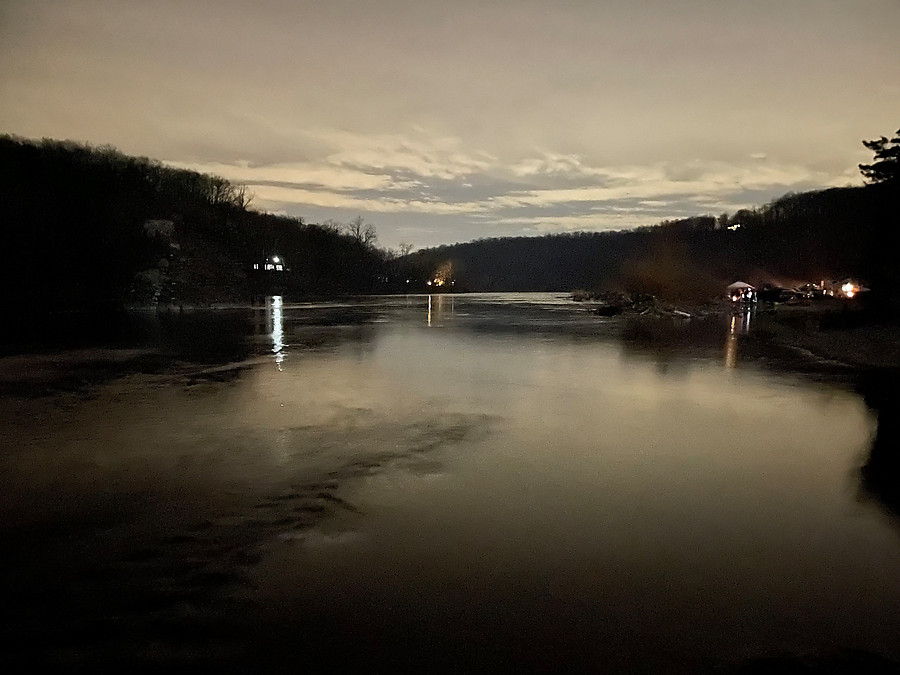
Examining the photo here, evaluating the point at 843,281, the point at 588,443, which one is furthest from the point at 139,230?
the point at 843,281

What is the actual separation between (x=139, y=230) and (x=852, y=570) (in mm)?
86876

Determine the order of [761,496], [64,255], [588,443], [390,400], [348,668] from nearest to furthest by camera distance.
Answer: [348,668] → [761,496] → [588,443] → [390,400] → [64,255]

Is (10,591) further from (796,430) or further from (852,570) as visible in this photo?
(796,430)

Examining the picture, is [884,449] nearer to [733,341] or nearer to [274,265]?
[733,341]

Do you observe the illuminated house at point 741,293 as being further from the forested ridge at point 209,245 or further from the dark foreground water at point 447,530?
the dark foreground water at point 447,530

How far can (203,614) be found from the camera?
4977mm

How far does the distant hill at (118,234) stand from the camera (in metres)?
58.0

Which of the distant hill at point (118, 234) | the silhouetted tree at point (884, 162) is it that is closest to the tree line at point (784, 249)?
the silhouetted tree at point (884, 162)

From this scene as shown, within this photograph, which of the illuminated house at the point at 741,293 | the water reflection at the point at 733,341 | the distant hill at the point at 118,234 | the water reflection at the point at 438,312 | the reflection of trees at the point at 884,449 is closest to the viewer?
the reflection of trees at the point at 884,449

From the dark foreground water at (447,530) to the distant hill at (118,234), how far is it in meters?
53.8

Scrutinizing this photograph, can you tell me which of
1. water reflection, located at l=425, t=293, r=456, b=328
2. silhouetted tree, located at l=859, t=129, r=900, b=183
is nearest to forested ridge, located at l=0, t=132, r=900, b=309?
silhouetted tree, located at l=859, t=129, r=900, b=183

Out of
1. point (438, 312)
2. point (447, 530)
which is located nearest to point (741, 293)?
point (438, 312)

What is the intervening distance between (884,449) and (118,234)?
80.1 metres

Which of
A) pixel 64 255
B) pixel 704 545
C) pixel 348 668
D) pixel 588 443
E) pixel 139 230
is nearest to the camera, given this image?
pixel 348 668
